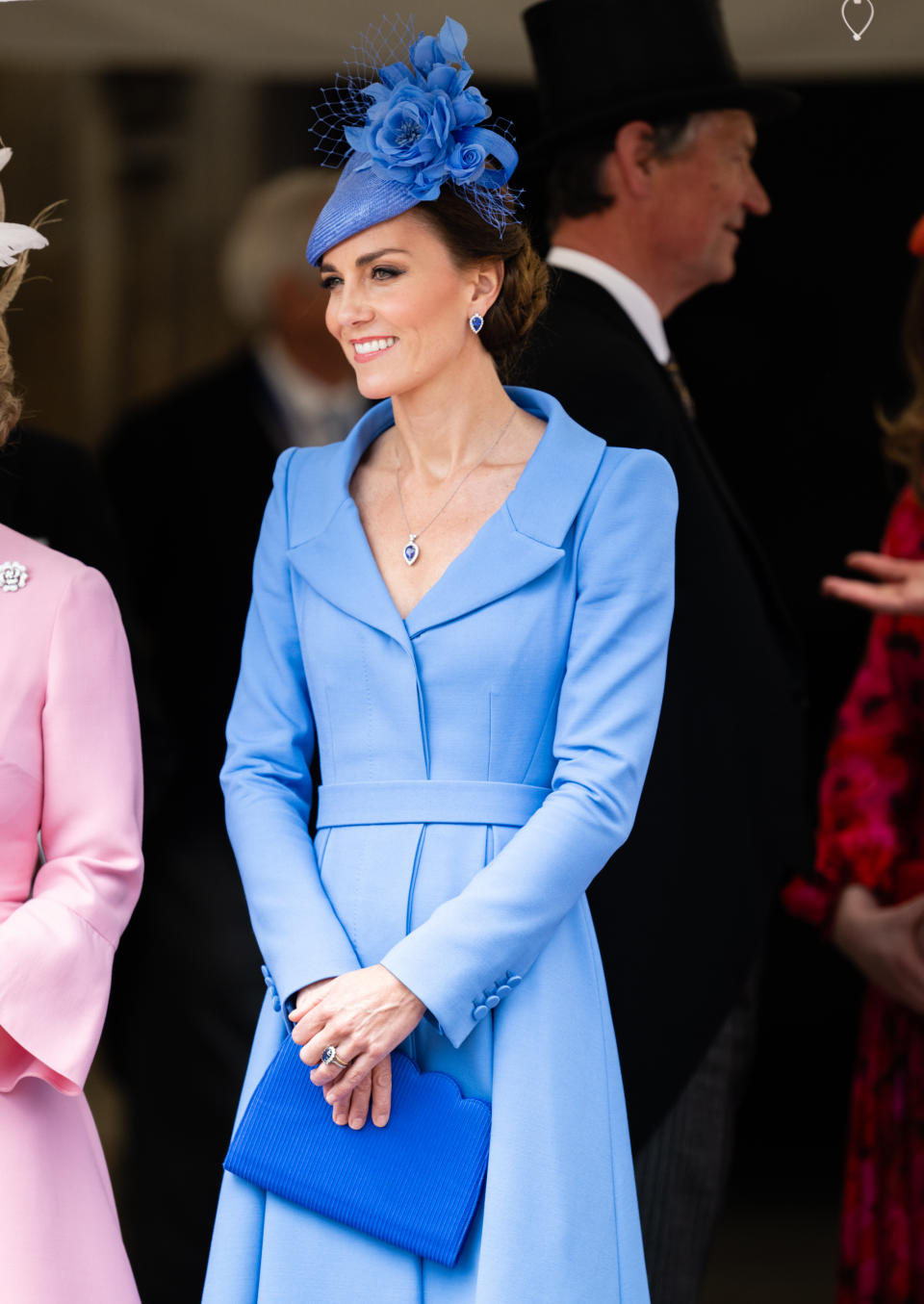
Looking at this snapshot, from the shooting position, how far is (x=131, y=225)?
4059 millimetres

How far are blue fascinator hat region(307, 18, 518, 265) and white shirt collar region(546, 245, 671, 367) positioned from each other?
31.8 inches

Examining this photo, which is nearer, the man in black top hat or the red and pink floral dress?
the man in black top hat

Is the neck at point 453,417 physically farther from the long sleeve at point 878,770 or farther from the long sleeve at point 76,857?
the long sleeve at point 878,770

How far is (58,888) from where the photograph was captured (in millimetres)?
2346

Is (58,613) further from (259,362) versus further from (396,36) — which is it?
(259,362)

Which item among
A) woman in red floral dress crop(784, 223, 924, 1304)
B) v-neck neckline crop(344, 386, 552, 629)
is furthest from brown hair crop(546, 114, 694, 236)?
v-neck neckline crop(344, 386, 552, 629)

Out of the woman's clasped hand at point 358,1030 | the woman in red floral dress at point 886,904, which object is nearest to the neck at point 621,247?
the woman in red floral dress at point 886,904

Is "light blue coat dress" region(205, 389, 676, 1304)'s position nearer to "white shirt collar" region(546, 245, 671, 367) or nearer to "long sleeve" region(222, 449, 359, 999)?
"long sleeve" region(222, 449, 359, 999)

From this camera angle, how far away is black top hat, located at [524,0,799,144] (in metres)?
3.22

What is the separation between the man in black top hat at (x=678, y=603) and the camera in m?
2.98

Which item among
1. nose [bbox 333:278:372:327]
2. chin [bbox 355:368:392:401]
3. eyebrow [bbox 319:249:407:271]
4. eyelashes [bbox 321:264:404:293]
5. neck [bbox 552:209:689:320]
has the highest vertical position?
eyebrow [bbox 319:249:407:271]

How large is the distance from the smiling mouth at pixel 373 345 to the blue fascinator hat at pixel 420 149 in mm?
135

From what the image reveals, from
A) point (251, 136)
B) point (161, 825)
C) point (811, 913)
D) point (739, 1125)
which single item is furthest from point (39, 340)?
point (739, 1125)

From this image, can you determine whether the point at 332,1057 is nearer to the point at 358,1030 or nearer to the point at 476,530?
the point at 358,1030
